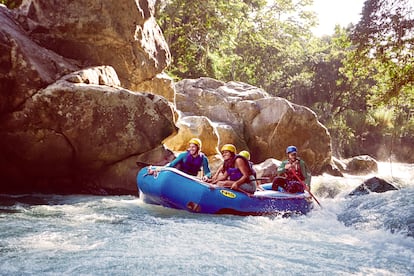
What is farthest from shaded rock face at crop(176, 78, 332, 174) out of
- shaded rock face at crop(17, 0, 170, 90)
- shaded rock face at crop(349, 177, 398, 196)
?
shaded rock face at crop(349, 177, 398, 196)

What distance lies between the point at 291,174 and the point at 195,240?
394cm

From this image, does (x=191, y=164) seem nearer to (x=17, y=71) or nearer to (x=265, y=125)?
(x=17, y=71)

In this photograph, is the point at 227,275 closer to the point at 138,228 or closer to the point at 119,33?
the point at 138,228

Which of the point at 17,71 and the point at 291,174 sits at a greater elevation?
the point at 17,71

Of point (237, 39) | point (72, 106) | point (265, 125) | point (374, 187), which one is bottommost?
point (374, 187)

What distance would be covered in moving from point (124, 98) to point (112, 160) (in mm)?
1394

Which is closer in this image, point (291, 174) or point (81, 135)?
point (291, 174)

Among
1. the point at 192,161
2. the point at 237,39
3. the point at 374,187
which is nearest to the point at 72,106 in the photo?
the point at 192,161

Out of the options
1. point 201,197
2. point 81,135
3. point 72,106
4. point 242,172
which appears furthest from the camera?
point 81,135

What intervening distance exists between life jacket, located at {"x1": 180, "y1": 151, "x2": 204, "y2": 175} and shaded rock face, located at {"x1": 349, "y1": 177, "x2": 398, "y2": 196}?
4298 millimetres

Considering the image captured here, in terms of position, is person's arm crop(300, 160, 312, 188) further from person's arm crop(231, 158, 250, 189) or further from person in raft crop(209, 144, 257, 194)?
person's arm crop(231, 158, 250, 189)

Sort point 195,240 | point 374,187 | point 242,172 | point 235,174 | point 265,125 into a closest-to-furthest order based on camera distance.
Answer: point 195,240, point 242,172, point 235,174, point 374,187, point 265,125

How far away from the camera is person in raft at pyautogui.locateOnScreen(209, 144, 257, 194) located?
23.0 ft

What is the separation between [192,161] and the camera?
320 inches
